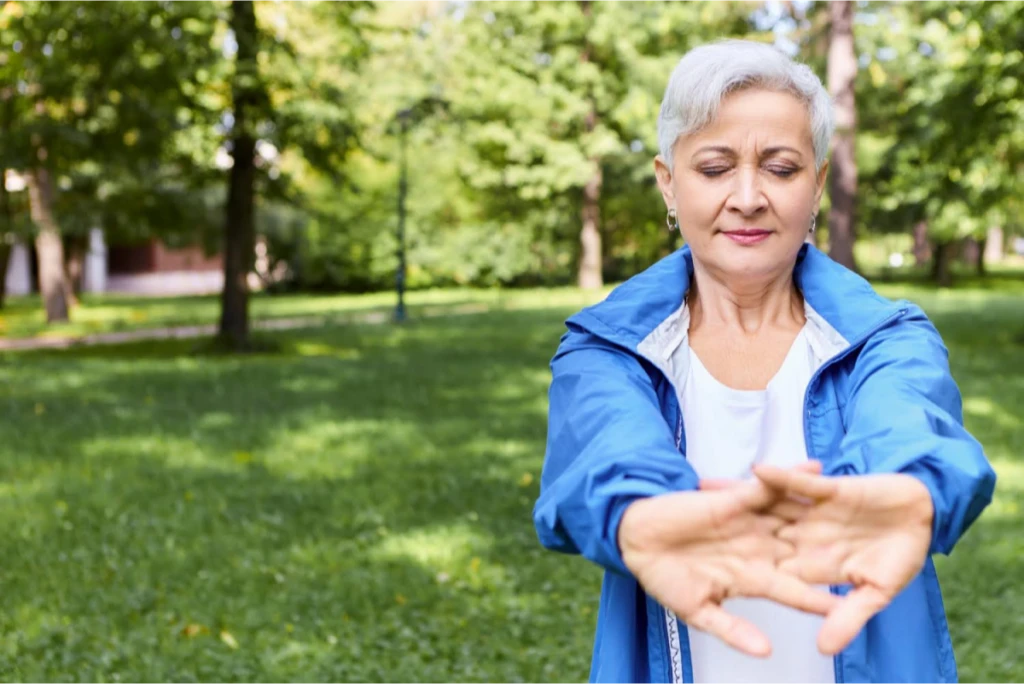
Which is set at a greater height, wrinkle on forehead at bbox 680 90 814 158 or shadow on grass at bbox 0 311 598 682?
wrinkle on forehead at bbox 680 90 814 158

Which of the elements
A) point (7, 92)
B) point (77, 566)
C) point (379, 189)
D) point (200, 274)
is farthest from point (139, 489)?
point (200, 274)

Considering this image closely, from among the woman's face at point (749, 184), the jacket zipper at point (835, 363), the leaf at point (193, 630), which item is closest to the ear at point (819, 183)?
the woman's face at point (749, 184)

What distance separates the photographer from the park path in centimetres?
2216

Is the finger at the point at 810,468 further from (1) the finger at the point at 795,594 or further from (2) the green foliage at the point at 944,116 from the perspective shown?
(2) the green foliage at the point at 944,116

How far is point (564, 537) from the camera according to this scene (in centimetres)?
186

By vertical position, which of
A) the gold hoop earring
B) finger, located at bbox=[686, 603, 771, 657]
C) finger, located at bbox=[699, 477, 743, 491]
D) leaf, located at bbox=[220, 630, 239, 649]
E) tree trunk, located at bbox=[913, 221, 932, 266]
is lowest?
tree trunk, located at bbox=[913, 221, 932, 266]

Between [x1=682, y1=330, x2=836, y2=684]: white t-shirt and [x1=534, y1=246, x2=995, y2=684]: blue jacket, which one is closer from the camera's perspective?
[x1=534, y1=246, x2=995, y2=684]: blue jacket

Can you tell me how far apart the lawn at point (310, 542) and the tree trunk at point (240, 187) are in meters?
4.95

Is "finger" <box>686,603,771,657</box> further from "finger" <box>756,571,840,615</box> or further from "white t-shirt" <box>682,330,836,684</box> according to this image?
"white t-shirt" <box>682,330,836,684</box>

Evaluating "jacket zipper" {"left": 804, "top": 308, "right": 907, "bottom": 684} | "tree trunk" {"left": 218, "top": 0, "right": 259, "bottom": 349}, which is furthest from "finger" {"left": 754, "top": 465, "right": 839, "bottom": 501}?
"tree trunk" {"left": 218, "top": 0, "right": 259, "bottom": 349}

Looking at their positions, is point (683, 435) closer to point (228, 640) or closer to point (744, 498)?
point (744, 498)

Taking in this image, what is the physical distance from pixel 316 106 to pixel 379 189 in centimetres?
2928

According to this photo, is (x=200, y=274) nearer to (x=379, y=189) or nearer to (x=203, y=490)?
(x=379, y=189)

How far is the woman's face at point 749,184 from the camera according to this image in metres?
2.04
